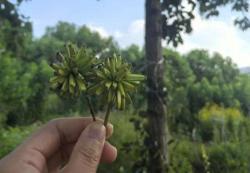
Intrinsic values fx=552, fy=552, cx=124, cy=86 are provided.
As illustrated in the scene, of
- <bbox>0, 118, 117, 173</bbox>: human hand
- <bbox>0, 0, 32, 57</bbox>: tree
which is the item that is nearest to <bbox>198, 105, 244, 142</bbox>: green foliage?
<bbox>0, 0, 32, 57</bbox>: tree

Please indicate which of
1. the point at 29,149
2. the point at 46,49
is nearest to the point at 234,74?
the point at 46,49

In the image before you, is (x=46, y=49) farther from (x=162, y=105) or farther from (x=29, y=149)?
(x=29, y=149)

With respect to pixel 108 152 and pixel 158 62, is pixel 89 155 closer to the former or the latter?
pixel 108 152

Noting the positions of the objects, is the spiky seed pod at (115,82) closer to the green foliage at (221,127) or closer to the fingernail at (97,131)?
the fingernail at (97,131)

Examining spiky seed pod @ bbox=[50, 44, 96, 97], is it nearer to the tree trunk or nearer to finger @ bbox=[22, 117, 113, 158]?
finger @ bbox=[22, 117, 113, 158]

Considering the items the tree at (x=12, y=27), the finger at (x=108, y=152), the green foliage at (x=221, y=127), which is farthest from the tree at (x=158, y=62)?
the green foliage at (x=221, y=127)

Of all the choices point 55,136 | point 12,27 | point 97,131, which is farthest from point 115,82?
point 12,27
